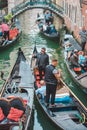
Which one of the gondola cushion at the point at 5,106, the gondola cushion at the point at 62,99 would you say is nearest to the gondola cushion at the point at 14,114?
the gondola cushion at the point at 5,106

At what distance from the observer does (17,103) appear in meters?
7.70

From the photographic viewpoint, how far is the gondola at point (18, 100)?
23.5 feet

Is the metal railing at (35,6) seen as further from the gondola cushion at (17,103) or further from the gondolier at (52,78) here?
the gondola cushion at (17,103)

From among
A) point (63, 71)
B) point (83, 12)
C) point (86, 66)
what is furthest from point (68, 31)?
point (86, 66)

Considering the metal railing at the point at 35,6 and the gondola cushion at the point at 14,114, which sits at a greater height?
the metal railing at the point at 35,6

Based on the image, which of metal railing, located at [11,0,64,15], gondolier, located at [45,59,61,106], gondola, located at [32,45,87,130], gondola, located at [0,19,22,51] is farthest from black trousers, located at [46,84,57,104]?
metal railing, located at [11,0,64,15]

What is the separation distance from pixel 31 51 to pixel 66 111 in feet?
30.5

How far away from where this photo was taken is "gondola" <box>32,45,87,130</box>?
7645 mm

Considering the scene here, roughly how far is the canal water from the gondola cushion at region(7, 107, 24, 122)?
85cm

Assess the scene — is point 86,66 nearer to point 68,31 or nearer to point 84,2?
point 84,2

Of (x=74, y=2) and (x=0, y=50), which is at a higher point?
(x=74, y=2)

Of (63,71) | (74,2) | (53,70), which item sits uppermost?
(74,2)

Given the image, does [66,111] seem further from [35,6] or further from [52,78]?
[35,6]

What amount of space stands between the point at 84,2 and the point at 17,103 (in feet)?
33.6
